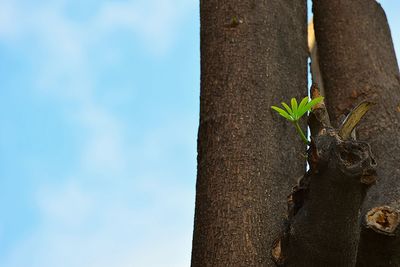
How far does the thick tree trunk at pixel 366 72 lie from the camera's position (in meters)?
2.69

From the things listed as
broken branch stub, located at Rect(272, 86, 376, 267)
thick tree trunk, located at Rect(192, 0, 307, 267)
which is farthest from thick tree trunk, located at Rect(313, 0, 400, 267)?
broken branch stub, located at Rect(272, 86, 376, 267)

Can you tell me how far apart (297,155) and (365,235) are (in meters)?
0.60

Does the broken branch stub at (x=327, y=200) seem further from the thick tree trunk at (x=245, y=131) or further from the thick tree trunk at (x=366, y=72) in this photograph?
the thick tree trunk at (x=366, y=72)

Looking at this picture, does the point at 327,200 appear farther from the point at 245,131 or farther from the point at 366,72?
the point at 366,72

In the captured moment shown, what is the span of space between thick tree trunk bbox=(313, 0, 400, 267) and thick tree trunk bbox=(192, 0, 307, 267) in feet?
0.88

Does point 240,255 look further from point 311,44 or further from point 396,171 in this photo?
point 311,44

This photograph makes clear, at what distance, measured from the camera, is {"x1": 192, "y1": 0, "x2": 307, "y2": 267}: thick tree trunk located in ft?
7.35

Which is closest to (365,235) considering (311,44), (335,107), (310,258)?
(310,258)

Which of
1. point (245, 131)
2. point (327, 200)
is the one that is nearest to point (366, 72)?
point (245, 131)

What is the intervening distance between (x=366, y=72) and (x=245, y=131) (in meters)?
0.86

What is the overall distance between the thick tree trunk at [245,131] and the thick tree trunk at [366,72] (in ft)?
0.88

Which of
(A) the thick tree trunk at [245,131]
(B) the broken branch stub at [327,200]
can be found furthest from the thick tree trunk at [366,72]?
(B) the broken branch stub at [327,200]

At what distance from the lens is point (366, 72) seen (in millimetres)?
3000

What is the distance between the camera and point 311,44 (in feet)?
Result: 13.8
